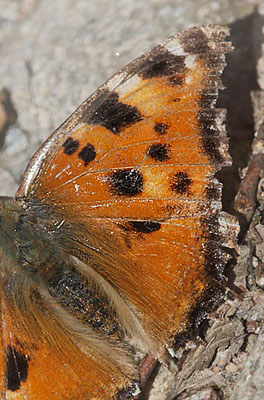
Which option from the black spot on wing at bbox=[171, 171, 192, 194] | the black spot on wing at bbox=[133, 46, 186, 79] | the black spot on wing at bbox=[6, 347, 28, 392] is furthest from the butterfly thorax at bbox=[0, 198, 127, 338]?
the black spot on wing at bbox=[133, 46, 186, 79]

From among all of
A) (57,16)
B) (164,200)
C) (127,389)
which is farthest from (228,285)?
(57,16)

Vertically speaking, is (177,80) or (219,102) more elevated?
(219,102)

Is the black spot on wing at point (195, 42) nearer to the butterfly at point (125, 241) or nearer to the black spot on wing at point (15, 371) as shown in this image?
the butterfly at point (125, 241)

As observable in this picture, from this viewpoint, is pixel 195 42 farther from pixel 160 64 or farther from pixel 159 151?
pixel 159 151

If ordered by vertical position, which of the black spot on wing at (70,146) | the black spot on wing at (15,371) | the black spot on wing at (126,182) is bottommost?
the black spot on wing at (15,371)

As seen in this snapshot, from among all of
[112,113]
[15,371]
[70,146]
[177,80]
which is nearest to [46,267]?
[15,371]

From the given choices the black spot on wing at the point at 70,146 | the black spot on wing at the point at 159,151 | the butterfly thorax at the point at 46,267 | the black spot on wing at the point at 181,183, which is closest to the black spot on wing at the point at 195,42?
the black spot on wing at the point at 159,151
